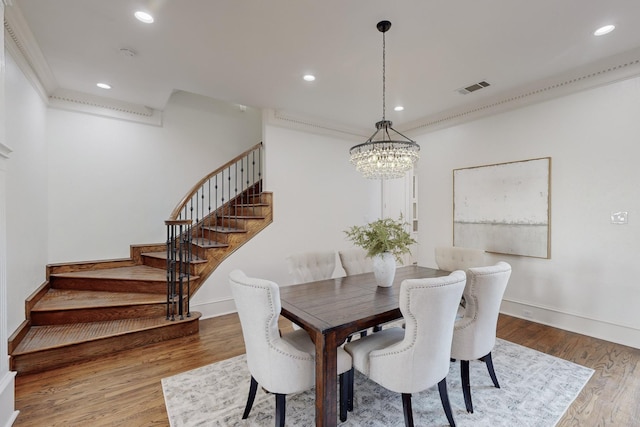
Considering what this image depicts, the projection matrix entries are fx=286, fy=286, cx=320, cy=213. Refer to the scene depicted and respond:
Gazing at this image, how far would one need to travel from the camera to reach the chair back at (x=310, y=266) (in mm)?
2773

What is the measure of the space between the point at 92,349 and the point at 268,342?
7.16ft

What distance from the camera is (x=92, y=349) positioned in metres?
2.68

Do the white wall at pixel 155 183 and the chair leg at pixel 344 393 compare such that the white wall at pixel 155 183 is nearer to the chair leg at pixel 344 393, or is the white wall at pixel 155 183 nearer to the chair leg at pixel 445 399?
the chair leg at pixel 344 393

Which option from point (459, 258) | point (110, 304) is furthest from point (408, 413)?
point (110, 304)

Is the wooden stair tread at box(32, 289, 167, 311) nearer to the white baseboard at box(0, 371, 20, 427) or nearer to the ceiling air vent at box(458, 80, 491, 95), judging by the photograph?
the white baseboard at box(0, 371, 20, 427)

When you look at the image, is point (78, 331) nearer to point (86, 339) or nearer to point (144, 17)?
point (86, 339)

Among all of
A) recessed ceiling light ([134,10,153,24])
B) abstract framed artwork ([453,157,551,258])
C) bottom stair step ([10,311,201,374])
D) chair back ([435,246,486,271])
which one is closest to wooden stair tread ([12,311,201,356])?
bottom stair step ([10,311,201,374])

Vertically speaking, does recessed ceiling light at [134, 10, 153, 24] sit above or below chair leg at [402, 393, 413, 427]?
above

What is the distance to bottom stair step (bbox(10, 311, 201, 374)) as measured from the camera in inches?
96.2

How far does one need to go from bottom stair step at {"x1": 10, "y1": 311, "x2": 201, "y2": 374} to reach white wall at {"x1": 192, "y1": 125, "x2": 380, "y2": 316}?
0.63m

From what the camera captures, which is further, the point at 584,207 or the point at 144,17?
the point at 584,207

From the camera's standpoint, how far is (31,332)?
2748 mm

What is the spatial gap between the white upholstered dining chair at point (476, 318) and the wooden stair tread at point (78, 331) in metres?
2.75

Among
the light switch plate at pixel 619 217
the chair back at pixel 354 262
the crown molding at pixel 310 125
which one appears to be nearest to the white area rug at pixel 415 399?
the chair back at pixel 354 262
